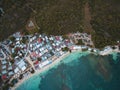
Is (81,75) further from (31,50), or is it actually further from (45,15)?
(45,15)

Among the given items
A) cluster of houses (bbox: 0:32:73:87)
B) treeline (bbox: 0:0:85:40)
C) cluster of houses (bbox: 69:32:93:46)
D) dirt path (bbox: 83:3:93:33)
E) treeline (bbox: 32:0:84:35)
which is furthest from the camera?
dirt path (bbox: 83:3:93:33)

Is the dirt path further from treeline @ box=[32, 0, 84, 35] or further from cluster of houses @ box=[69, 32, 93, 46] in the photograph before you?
cluster of houses @ box=[69, 32, 93, 46]

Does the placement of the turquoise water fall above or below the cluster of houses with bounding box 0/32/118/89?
below

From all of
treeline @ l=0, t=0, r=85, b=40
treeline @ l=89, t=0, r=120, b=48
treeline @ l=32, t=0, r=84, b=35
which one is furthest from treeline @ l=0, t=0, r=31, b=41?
treeline @ l=89, t=0, r=120, b=48

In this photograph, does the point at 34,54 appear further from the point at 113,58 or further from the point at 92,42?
the point at 113,58

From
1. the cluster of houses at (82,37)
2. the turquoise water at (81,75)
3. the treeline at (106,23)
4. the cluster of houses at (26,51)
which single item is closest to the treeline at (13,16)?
the cluster of houses at (26,51)

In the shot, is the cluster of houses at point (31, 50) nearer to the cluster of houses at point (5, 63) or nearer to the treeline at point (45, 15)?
the cluster of houses at point (5, 63)

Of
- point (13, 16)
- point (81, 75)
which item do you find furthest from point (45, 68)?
point (13, 16)
